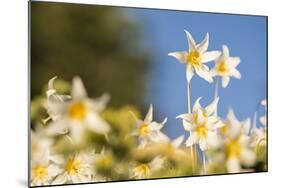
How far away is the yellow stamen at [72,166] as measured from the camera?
2.10 m

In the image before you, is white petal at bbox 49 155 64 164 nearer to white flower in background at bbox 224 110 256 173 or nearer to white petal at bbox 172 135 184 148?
white petal at bbox 172 135 184 148

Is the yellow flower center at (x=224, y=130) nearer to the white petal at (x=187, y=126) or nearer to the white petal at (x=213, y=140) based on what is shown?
the white petal at (x=213, y=140)

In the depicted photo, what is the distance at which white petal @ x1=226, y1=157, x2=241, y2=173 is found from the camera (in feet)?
7.82

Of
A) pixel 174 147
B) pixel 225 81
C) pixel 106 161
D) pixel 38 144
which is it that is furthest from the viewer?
pixel 225 81

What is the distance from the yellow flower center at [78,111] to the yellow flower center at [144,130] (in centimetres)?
28

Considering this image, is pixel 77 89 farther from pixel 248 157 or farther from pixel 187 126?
pixel 248 157

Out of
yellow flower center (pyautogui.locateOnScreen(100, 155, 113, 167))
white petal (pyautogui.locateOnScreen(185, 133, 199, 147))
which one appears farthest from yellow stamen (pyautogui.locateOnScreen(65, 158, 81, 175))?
white petal (pyautogui.locateOnScreen(185, 133, 199, 147))

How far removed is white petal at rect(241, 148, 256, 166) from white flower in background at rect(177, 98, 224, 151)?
173 millimetres

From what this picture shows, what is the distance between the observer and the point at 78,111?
212 centimetres

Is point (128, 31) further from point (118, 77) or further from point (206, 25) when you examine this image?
point (206, 25)

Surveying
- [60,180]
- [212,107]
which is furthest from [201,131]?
[60,180]

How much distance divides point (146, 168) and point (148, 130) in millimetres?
180

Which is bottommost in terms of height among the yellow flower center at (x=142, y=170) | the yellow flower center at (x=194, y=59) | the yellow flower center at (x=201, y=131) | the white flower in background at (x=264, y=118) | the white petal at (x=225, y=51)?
the yellow flower center at (x=142, y=170)

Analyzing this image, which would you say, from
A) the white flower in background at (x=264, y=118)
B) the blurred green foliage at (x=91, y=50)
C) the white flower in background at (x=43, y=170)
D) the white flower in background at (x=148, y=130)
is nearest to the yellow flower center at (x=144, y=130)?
the white flower in background at (x=148, y=130)
